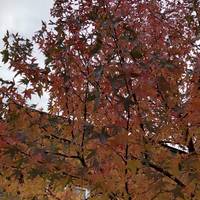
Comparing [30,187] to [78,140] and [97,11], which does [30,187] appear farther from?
[97,11]

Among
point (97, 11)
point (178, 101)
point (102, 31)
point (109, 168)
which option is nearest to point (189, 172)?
point (109, 168)

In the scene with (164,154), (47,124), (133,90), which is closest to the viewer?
(133,90)

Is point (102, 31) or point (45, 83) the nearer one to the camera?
point (102, 31)

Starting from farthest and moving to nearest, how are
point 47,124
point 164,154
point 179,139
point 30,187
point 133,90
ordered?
point 179,139 → point 30,187 → point 47,124 → point 164,154 → point 133,90

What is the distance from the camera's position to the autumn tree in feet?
12.6

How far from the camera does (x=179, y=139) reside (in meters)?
5.45

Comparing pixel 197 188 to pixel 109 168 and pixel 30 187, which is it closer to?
pixel 109 168

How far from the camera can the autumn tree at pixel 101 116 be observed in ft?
12.6

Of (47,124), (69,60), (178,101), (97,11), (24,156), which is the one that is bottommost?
(24,156)

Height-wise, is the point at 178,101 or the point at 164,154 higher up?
the point at 178,101

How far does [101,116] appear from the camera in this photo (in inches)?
193

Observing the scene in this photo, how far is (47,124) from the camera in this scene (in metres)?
4.68

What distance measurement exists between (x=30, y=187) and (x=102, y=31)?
223 cm

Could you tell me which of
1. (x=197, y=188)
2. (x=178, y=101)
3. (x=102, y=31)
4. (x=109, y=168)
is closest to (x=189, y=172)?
(x=197, y=188)
